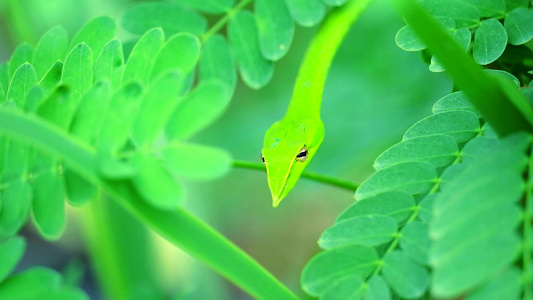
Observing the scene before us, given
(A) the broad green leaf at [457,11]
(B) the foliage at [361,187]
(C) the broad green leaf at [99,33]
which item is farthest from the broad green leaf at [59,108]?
(A) the broad green leaf at [457,11]

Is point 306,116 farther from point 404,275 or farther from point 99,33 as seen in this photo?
point 404,275

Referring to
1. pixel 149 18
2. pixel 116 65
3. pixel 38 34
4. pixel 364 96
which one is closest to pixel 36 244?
pixel 38 34

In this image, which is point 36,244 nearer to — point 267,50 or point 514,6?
point 267,50

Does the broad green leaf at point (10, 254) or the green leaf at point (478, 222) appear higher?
the green leaf at point (478, 222)

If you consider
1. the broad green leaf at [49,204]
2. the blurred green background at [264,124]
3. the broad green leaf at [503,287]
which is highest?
the broad green leaf at [503,287]

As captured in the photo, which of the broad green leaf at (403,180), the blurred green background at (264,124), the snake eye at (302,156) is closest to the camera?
the broad green leaf at (403,180)

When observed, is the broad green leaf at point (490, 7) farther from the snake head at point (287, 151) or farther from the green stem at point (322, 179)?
the snake head at point (287, 151)
